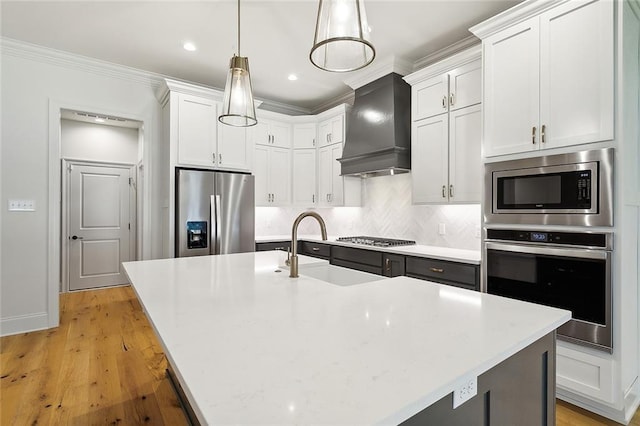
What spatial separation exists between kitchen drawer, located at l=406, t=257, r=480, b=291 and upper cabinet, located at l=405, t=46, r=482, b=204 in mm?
593

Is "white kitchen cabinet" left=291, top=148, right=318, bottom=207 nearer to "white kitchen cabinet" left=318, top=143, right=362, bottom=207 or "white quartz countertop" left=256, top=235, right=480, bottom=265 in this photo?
"white kitchen cabinet" left=318, top=143, right=362, bottom=207

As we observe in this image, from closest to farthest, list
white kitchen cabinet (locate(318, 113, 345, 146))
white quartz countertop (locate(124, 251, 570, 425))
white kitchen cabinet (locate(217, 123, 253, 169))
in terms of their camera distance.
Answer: white quartz countertop (locate(124, 251, 570, 425)), white kitchen cabinet (locate(217, 123, 253, 169)), white kitchen cabinet (locate(318, 113, 345, 146))

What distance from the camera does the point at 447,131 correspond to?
295 centimetres

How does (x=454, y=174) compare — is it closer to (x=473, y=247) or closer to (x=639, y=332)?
(x=473, y=247)

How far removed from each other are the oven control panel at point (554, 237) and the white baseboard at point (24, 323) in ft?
14.5

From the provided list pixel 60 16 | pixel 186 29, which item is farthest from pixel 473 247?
pixel 60 16

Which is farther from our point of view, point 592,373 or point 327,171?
point 327,171

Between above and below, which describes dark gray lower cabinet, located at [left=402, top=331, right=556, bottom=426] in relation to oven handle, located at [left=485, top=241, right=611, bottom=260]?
below

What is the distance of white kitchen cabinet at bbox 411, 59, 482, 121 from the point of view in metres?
2.75

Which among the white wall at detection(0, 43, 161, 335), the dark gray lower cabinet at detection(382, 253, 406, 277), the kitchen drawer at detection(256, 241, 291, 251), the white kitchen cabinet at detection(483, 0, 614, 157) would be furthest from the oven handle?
the white wall at detection(0, 43, 161, 335)

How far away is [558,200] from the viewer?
2039mm

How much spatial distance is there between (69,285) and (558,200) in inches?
244

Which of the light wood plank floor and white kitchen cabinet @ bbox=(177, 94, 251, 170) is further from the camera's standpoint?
white kitchen cabinet @ bbox=(177, 94, 251, 170)

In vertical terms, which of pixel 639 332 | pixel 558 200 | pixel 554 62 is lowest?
pixel 639 332
